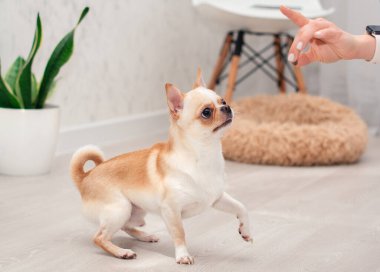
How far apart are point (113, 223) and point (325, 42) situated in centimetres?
66

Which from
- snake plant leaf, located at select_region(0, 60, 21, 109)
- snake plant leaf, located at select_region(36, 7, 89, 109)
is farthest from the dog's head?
snake plant leaf, located at select_region(0, 60, 21, 109)

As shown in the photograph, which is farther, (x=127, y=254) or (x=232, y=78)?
(x=232, y=78)

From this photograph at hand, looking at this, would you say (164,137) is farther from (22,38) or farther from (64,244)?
(64,244)

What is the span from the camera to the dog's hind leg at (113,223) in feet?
5.75

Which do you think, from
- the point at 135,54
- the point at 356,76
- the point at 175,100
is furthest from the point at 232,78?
the point at 175,100

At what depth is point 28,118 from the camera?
8.70 ft

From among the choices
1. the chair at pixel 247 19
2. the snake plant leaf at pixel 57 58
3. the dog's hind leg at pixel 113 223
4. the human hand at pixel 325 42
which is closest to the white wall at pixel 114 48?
the snake plant leaf at pixel 57 58

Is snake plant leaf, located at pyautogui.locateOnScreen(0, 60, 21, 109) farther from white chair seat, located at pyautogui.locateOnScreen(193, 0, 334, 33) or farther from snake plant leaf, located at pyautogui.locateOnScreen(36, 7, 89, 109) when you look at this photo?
white chair seat, located at pyautogui.locateOnScreen(193, 0, 334, 33)

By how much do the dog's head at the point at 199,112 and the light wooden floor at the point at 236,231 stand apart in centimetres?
32

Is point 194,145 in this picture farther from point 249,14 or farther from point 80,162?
point 249,14

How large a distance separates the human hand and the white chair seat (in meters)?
1.71

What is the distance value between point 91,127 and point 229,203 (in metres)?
1.65

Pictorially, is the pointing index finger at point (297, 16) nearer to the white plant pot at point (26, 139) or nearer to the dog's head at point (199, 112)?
the dog's head at point (199, 112)

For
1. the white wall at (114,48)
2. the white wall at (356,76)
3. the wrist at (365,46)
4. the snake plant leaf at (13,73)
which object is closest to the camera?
the wrist at (365,46)
